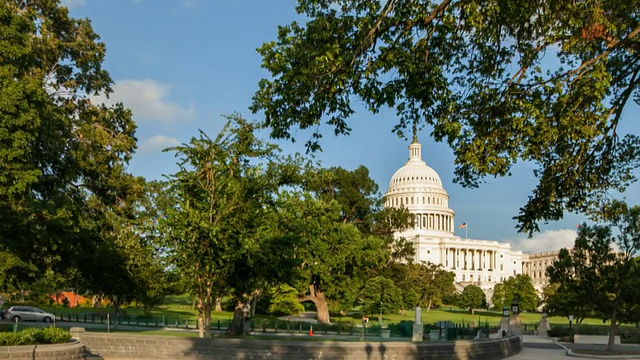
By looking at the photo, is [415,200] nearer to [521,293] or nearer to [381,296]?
[521,293]

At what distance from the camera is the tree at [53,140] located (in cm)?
2723

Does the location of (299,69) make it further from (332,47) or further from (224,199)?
(224,199)

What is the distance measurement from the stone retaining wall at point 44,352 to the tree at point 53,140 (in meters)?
8.97

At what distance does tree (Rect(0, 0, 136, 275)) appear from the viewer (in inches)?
1072

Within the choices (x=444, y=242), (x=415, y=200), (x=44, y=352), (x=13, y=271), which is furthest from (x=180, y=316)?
(x=415, y=200)

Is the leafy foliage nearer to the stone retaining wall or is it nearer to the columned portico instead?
the stone retaining wall

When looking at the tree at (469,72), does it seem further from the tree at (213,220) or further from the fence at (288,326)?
the fence at (288,326)

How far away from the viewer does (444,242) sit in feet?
543

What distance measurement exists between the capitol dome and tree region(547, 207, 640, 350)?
130455 mm

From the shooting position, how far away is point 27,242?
30.3 m

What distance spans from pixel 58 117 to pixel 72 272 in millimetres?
15341

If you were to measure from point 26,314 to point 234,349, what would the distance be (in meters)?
30.0

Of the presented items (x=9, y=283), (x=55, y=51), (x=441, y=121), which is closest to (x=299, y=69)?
(x=441, y=121)

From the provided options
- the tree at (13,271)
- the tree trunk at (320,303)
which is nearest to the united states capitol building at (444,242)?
the tree trunk at (320,303)
